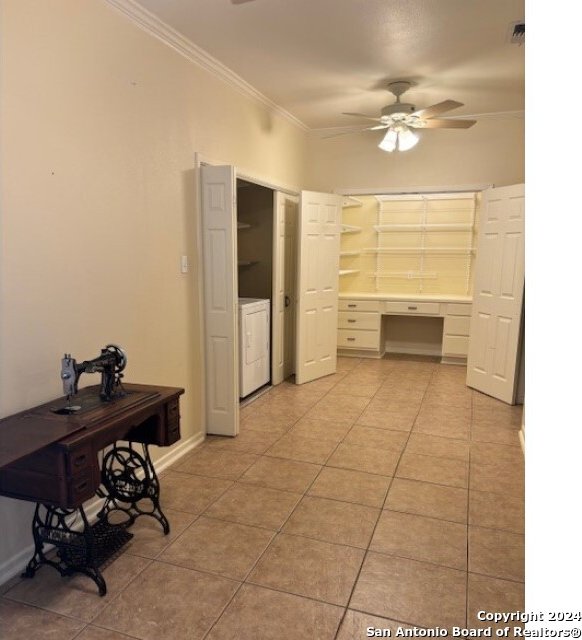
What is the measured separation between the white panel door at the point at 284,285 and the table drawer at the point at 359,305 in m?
1.11

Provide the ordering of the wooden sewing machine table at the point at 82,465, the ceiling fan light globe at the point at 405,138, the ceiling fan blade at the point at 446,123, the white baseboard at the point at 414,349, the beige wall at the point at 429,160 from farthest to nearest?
the white baseboard at the point at 414,349 < the beige wall at the point at 429,160 < the ceiling fan light globe at the point at 405,138 < the ceiling fan blade at the point at 446,123 < the wooden sewing machine table at the point at 82,465

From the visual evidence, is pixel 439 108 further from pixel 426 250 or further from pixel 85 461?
pixel 85 461

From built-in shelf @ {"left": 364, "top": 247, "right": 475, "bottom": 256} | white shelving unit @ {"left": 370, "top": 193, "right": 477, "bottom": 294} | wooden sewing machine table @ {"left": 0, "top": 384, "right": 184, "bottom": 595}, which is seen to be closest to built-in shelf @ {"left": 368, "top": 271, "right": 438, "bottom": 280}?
white shelving unit @ {"left": 370, "top": 193, "right": 477, "bottom": 294}

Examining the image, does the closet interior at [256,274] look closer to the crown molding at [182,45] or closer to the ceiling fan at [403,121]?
the crown molding at [182,45]

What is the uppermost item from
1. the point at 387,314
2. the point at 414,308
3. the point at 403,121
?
the point at 403,121

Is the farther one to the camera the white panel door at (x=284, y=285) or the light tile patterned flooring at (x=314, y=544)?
the white panel door at (x=284, y=285)

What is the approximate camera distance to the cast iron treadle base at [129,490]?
240 cm

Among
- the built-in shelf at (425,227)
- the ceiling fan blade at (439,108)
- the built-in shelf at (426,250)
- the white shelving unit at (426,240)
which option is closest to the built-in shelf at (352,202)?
the white shelving unit at (426,240)

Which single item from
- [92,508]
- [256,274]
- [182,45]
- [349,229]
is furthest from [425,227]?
[92,508]

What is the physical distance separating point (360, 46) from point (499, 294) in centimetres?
254

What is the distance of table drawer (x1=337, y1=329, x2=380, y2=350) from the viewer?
19.9 feet

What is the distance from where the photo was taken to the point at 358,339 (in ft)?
20.1

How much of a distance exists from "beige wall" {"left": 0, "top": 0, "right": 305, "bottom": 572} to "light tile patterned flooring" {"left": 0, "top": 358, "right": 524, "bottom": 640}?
0.52 meters
